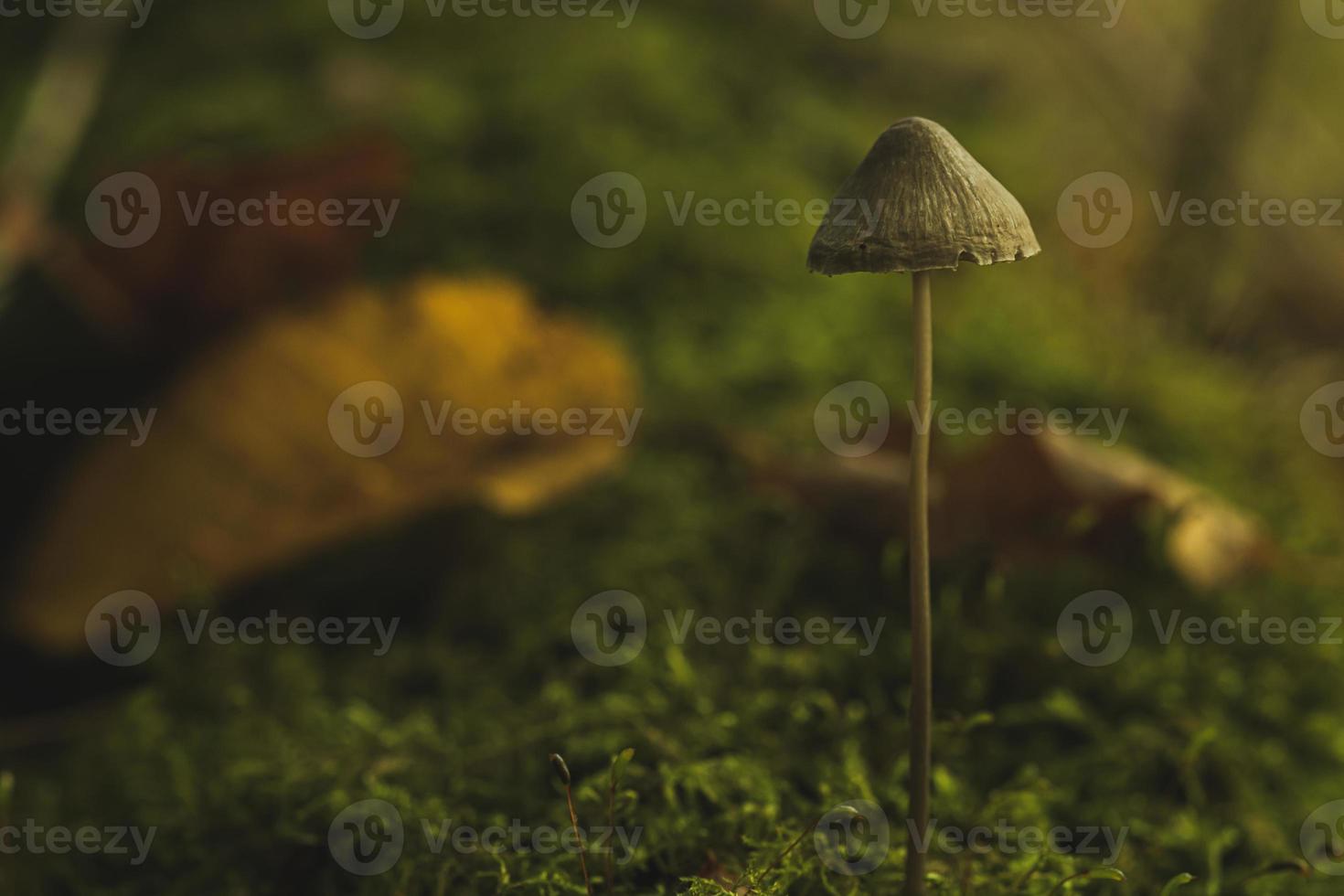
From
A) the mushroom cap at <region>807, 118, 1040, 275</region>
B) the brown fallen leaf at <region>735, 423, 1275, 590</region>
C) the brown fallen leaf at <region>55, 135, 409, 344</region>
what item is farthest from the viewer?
the brown fallen leaf at <region>55, 135, 409, 344</region>

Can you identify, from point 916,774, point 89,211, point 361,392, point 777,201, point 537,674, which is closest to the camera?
point 916,774

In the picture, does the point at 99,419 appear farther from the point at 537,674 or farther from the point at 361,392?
the point at 537,674

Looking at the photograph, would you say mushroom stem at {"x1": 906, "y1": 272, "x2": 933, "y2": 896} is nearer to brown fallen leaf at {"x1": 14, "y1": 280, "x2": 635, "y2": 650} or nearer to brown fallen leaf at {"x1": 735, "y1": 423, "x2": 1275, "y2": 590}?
brown fallen leaf at {"x1": 735, "y1": 423, "x2": 1275, "y2": 590}

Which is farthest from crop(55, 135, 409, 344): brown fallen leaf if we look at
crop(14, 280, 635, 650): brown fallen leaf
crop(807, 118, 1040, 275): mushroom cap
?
crop(807, 118, 1040, 275): mushroom cap

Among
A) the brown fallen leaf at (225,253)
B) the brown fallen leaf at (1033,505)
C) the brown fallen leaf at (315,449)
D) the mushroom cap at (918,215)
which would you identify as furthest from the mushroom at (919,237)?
the brown fallen leaf at (225,253)

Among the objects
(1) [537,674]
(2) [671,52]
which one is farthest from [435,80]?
(1) [537,674]

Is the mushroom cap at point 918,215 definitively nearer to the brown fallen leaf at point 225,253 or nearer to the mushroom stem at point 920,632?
the mushroom stem at point 920,632

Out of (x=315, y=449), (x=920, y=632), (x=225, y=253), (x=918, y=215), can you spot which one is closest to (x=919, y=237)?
(x=918, y=215)
